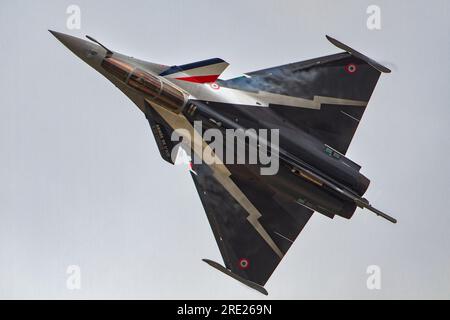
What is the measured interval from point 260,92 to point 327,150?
2876 mm

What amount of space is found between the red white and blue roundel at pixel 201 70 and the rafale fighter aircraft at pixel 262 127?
0.03 metres

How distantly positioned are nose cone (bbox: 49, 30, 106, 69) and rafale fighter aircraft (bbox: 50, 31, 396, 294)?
31 mm

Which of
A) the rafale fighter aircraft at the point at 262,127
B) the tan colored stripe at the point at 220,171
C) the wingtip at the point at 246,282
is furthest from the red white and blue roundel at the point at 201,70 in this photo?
the wingtip at the point at 246,282

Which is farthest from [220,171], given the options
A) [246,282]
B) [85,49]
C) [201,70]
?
[85,49]

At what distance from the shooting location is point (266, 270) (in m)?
25.5

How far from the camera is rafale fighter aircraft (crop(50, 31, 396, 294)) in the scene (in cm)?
2317

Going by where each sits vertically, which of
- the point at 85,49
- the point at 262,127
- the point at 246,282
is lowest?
the point at 246,282

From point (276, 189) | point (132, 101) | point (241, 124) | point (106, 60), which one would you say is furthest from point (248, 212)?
point (106, 60)

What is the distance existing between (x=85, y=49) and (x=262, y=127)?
238 inches

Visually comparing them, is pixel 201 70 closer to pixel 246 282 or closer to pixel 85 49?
pixel 85 49

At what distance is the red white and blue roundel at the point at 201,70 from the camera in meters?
23.5

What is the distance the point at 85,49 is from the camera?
23.1m

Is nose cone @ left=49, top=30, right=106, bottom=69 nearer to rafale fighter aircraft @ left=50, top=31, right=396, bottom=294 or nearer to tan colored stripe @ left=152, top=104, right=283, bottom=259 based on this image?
rafale fighter aircraft @ left=50, top=31, right=396, bottom=294

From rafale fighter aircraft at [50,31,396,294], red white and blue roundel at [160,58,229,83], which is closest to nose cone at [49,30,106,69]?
rafale fighter aircraft at [50,31,396,294]
